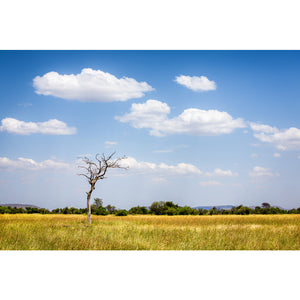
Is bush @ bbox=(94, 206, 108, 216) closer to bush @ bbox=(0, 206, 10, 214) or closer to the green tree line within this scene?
the green tree line

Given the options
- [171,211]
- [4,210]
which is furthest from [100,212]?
[4,210]

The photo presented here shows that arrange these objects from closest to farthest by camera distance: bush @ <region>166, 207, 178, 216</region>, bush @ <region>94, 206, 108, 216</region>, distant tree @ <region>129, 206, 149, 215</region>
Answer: bush @ <region>94, 206, 108, 216</region> → bush @ <region>166, 207, 178, 216</region> → distant tree @ <region>129, 206, 149, 215</region>

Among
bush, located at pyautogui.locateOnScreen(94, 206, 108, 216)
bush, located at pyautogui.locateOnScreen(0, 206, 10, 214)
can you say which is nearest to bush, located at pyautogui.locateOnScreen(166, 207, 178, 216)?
bush, located at pyautogui.locateOnScreen(94, 206, 108, 216)

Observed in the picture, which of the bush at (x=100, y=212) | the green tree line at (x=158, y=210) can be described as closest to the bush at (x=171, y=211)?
the green tree line at (x=158, y=210)

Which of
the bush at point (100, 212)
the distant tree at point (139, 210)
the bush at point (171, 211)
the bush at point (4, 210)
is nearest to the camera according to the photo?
the bush at point (100, 212)

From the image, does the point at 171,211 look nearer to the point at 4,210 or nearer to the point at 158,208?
the point at 158,208

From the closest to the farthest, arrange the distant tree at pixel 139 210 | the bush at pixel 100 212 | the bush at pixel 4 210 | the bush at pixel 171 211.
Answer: the bush at pixel 100 212, the bush at pixel 4 210, the bush at pixel 171 211, the distant tree at pixel 139 210

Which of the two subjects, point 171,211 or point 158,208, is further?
point 158,208

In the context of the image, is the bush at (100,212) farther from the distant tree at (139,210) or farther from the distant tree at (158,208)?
the distant tree at (158,208)
